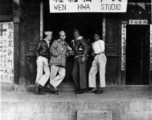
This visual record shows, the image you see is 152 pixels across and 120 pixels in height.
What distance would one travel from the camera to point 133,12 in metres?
10.4

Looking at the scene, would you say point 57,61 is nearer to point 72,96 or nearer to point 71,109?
point 72,96

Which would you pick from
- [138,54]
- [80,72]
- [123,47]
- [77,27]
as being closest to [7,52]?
[77,27]

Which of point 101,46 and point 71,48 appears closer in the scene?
point 101,46

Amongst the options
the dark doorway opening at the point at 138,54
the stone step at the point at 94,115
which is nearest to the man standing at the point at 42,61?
the stone step at the point at 94,115

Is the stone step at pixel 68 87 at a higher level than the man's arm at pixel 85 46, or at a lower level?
lower

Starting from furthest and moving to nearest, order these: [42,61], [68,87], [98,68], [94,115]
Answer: [68,87], [98,68], [42,61], [94,115]

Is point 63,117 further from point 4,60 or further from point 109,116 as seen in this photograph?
point 4,60

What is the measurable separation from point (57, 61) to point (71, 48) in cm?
80

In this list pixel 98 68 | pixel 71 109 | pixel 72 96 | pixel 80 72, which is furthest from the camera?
pixel 98 68

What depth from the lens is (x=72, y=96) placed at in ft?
30.2

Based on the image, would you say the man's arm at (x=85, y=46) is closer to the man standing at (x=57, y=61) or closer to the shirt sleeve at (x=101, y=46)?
the shirt sleeve at (x=101, y=46)

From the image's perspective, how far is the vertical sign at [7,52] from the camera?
1040 centimetres

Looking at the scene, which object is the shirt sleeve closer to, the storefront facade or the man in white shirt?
the man in white shirt

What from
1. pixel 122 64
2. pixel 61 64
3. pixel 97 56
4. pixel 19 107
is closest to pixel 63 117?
pixel 19 107
